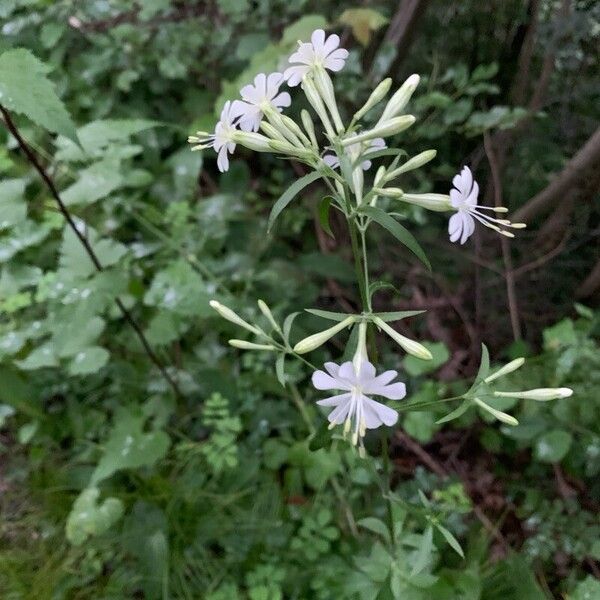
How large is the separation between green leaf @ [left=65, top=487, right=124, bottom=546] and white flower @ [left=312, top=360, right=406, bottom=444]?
3.89 feet

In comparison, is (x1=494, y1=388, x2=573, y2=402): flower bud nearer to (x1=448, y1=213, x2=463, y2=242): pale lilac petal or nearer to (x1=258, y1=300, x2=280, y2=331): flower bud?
(x1=448, y1=213, x2=463, y2=242): pale lilac petal

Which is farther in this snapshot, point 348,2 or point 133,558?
point 348,2

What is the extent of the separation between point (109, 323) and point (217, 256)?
1.66 ft

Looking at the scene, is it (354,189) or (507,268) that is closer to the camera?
(354,189)

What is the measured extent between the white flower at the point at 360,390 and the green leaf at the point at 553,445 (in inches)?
45.3

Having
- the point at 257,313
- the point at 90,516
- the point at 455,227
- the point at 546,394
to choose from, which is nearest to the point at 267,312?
the point at 455,227

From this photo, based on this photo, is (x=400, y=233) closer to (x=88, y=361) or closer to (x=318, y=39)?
(x=318, y=39)

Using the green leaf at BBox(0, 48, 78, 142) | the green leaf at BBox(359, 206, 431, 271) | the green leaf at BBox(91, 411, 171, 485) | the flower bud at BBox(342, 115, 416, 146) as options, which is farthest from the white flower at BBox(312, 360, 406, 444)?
the green leaf at BBox(91, 411, 171, 485)

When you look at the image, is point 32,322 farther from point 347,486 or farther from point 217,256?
point 347,486

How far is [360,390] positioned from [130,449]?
125 cm

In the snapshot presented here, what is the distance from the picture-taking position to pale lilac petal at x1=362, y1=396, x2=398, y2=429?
865 millimetres

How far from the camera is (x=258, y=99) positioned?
999mm

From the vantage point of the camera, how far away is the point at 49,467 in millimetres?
2066

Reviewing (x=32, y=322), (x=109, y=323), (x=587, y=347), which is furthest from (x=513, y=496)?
(x=32, y=322)
